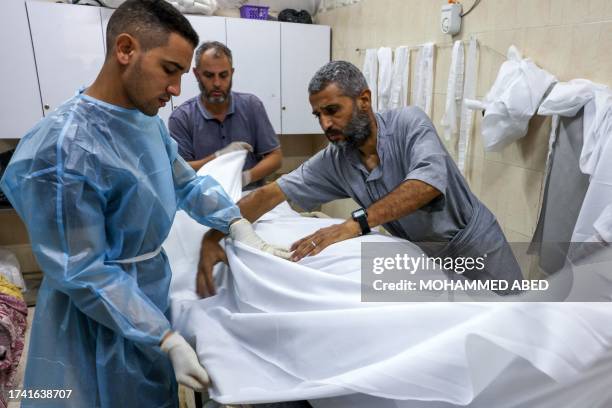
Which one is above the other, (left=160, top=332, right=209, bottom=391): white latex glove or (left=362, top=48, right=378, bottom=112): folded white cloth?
(left=362, top=48, right=378, bottom=112): folded white cloth

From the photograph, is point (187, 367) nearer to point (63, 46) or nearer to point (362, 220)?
point (362, 220)

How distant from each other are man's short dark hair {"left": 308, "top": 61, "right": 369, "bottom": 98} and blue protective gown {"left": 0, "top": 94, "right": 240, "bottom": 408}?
523 millimetres

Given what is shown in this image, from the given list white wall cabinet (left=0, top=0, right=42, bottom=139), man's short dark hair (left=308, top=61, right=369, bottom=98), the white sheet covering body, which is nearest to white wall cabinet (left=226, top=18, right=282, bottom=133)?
white wall cabinet (left=0, top=0, right=42, bottom=139)

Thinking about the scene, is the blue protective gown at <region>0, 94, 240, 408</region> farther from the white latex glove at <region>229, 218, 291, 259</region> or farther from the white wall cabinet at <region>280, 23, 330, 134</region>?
the white wall cabinet at <region>280, 23, 330, 134</region>

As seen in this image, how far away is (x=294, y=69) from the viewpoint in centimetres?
330

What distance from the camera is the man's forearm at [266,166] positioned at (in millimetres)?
2090

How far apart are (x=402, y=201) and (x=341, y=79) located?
0.44 meters

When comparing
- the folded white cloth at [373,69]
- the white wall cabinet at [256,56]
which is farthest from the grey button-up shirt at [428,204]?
the white wall cabinet at [256,56]

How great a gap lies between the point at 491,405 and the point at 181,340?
64cm

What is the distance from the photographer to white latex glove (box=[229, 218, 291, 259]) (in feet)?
3.90

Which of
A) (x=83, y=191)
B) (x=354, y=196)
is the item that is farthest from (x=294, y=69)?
(x=83, y=191)

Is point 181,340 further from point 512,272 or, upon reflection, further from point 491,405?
point 512,272

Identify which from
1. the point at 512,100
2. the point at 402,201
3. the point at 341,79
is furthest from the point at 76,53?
the point at 512,100

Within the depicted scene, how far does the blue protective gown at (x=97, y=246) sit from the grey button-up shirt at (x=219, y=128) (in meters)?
1.05
